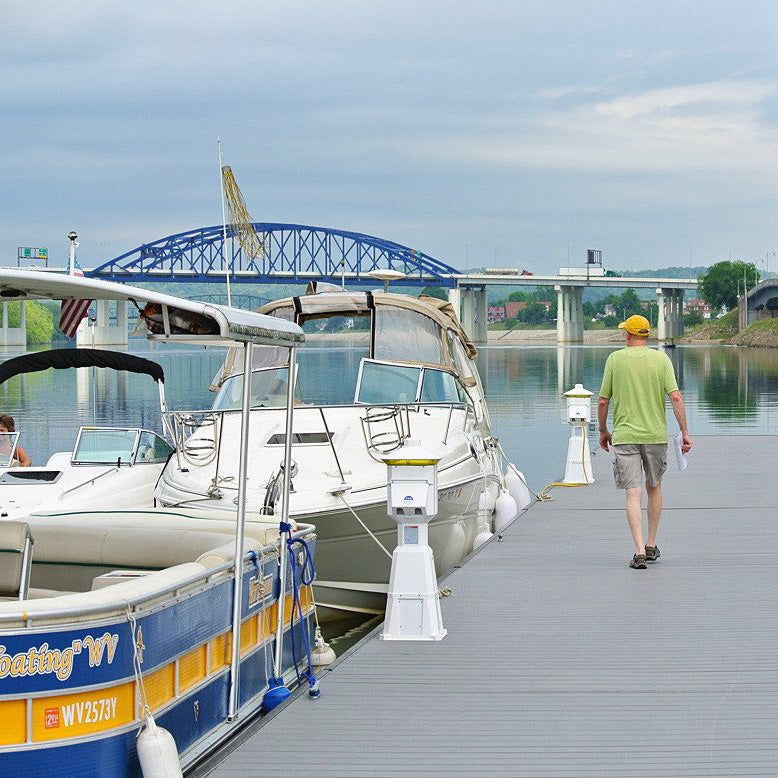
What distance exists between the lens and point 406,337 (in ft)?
45.7

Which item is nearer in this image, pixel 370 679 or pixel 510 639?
pixel 370 679

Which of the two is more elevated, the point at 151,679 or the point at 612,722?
the point at 151,679

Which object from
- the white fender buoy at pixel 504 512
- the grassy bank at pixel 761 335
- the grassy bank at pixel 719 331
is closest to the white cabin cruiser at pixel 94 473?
the white fender buoy at pixel 504 512

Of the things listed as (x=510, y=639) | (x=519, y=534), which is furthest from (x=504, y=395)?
(x=510, y=639)

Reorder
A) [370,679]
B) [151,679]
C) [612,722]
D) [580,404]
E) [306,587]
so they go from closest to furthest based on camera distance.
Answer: [151,679]
[612,722]
[370,679]
[306,587]
[580,404]

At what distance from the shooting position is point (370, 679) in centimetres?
716

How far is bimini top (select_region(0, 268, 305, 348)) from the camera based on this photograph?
569 centimetres

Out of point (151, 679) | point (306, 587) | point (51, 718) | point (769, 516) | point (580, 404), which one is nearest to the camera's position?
point (51, 718)

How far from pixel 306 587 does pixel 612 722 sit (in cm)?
213

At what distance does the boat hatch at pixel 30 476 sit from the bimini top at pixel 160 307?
7710mm

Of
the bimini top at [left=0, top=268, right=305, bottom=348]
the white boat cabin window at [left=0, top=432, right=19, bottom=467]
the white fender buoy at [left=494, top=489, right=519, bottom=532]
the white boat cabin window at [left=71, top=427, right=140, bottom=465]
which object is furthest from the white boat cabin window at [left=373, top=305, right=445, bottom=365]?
the bimini top at [left=0, top=268, right=305, bottom=348]

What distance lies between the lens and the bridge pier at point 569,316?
172250 millimetres

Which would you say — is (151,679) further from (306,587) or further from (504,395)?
(504,395)

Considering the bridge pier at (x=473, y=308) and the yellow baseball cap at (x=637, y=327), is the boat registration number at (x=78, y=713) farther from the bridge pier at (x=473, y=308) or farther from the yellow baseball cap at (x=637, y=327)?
the bridge pier at (x=473, y=308)
